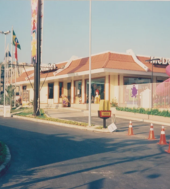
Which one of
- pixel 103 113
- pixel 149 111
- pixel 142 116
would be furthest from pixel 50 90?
pixel 103 113

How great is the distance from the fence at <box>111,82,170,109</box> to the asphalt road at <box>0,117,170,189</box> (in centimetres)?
905

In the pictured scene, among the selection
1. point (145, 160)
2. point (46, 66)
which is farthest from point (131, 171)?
point (46, 66)

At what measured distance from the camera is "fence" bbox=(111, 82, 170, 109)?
19812mm

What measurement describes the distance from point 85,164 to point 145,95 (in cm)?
1487

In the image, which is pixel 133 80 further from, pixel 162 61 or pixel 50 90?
pixel 50 90

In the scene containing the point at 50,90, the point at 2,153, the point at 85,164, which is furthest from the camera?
the point at 50,90

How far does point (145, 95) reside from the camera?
70.2ft

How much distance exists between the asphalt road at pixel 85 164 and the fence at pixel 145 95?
9.05 meters

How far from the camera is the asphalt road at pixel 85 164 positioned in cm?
584

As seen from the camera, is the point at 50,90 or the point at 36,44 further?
the point at 50,90

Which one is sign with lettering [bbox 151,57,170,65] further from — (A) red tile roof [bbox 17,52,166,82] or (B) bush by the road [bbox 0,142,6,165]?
(B) bush by the road [bbox 0,142,6,165]

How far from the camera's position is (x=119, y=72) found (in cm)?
2416

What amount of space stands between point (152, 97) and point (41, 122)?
28.7 feet

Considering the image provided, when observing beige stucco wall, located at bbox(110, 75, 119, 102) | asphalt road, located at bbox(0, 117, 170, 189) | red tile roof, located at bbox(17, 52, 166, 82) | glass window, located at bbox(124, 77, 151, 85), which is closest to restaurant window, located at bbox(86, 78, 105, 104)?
beige stucco wall, located at bbox(110, 75, 119, 102)
